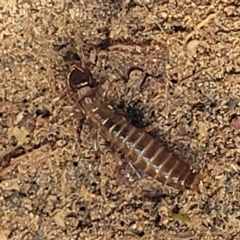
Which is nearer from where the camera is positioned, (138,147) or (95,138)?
(138,147)

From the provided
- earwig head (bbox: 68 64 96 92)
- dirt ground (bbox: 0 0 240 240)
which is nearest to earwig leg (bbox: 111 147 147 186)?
dirt ground (bbox: 0 0 240 240)

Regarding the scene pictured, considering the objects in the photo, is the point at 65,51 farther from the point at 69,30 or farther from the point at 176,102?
the point at 176,102

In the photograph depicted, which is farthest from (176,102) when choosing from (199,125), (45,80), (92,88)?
(45,80)

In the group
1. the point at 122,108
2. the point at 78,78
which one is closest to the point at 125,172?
the point at 122,108

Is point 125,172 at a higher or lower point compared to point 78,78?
lower

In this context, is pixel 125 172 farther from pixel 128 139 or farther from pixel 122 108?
pixel 122 108

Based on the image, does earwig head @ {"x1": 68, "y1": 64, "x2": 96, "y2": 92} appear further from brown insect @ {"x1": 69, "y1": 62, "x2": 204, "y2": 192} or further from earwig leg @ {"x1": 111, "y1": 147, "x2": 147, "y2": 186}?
earwig leg @ {"x1": 111, "y1": 147, "x2": 147, "y2": 186}

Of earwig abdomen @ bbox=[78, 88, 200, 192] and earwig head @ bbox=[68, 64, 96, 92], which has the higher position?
earwig head @ bbox=[68, 64, 96, 92]
